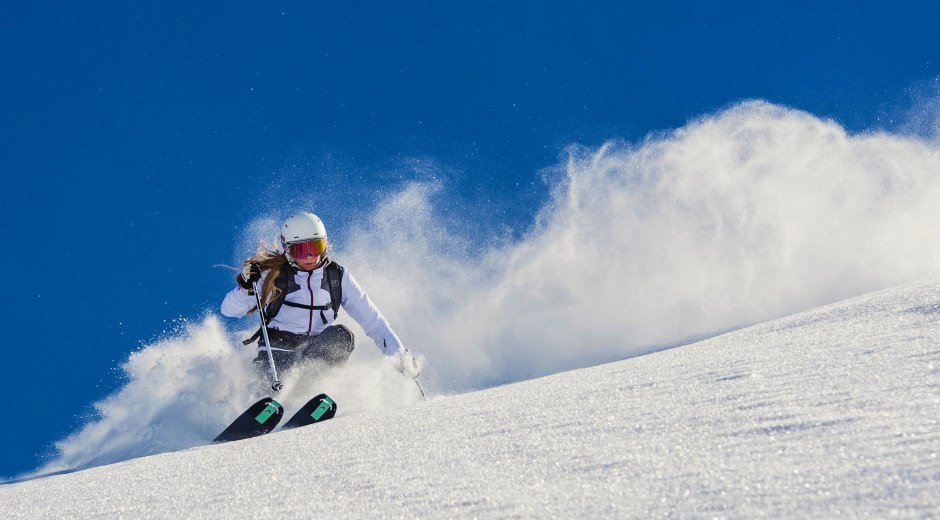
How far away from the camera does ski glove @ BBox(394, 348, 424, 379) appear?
6.13m

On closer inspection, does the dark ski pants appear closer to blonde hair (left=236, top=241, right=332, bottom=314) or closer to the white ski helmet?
blonde hair (left=236, top=241, right=332, bottom=314)

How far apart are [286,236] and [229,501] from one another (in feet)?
12.9

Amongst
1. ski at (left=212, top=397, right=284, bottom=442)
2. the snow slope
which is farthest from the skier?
the snow slope

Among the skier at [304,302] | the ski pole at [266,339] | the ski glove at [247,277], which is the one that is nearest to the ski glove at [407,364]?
the skier at [304,302]

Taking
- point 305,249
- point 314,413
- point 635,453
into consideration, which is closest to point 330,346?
point 305,249

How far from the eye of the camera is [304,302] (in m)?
6.29

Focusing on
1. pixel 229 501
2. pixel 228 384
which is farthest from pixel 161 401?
pixel 229 501

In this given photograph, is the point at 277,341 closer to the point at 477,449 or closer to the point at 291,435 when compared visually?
the point at 291,435

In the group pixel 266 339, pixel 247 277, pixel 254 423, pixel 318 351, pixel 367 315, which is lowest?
pixel 254 423

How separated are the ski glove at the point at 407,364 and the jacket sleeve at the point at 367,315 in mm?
188

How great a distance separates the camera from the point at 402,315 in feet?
35.0

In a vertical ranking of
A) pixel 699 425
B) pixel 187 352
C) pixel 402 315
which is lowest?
pixel 699 425

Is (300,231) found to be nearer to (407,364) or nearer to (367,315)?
(367,315)

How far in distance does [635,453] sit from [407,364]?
4.19 m
